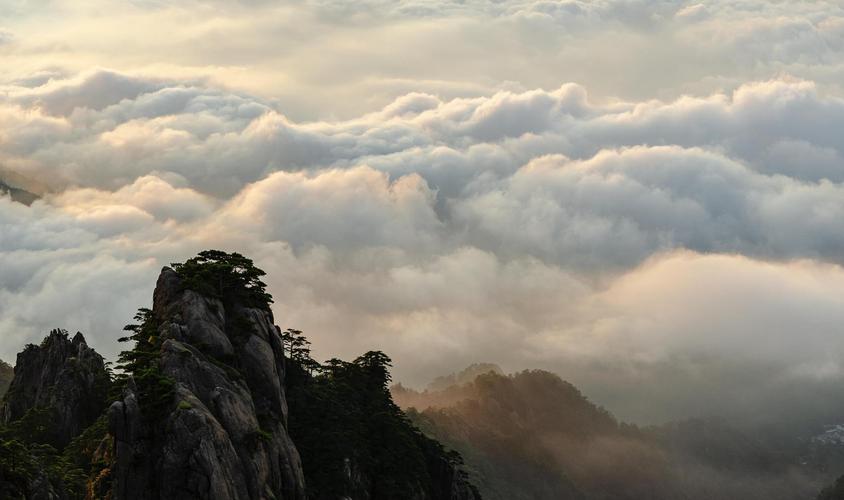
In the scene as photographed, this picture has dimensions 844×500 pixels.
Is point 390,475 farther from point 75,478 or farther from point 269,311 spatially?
point 75,478

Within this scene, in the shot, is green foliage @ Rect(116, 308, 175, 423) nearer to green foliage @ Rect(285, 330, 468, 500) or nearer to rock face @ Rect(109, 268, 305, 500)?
rock face @ Rect(109, 268, 305, 500)

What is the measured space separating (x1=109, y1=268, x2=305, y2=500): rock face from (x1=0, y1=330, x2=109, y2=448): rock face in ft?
76.6

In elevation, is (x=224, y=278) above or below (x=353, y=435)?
above

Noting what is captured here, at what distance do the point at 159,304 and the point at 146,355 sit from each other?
1671 cm

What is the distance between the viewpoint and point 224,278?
374 ft

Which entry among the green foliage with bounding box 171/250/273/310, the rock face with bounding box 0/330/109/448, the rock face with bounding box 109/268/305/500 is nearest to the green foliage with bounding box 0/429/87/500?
the rock face with bounding box 0/330/109/448

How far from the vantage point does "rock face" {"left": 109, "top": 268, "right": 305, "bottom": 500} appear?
77.6 m

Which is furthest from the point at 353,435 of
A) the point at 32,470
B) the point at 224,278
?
the point at 32,470

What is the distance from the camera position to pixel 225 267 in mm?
112500

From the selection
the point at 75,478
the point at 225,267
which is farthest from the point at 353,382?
the point at 75,478

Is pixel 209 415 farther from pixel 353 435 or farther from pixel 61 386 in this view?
pixel 353 435

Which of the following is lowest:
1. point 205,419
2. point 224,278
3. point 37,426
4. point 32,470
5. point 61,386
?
point 32,470

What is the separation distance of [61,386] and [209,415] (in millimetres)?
51573

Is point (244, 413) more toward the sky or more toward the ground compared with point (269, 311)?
more toward the ground
